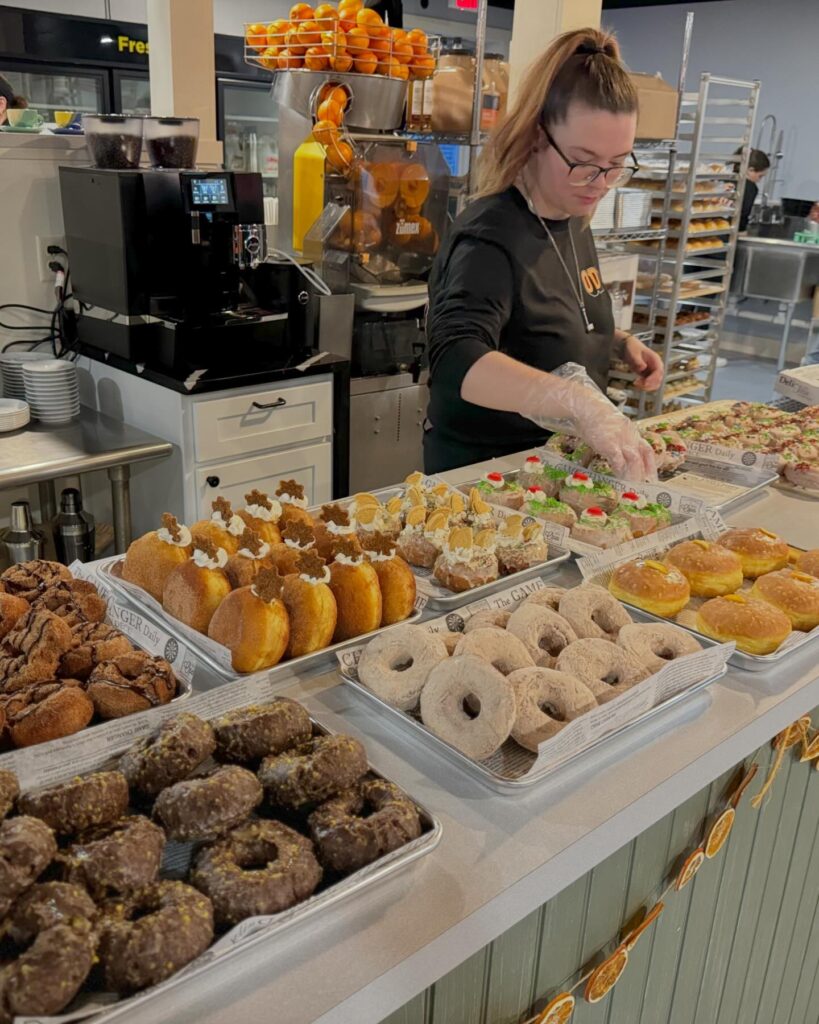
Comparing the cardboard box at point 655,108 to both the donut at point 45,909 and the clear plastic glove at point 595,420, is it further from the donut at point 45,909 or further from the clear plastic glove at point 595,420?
the donut at point 45,909

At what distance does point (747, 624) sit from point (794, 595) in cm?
17

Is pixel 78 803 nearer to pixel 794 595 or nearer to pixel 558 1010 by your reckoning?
pixel 558 1010

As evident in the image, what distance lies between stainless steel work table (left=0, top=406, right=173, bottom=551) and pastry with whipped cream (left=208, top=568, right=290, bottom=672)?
5.02ft

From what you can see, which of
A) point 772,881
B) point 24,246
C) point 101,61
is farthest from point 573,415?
point 101,61

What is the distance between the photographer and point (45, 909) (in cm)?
76

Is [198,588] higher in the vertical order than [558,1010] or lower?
higher

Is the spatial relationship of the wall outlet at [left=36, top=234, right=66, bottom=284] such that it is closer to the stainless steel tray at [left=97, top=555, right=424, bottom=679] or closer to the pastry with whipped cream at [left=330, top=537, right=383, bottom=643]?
the stainless steel tray at [left=97, top=555, right=424, bottom=679]

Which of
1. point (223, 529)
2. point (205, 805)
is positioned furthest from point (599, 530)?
point (205, 805)

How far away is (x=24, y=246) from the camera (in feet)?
10.2

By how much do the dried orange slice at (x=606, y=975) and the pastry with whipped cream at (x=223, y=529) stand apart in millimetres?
763

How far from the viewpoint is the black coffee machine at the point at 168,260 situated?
2.85m

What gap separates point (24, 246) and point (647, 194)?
314 centimetres

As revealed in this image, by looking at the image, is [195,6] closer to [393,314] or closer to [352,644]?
[393,314]

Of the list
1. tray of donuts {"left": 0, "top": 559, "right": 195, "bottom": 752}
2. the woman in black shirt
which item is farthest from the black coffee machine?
tray of donuts {"left": 0, "top": 559, "right": 195, "bottom": 752}
